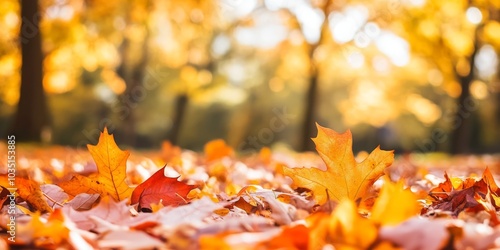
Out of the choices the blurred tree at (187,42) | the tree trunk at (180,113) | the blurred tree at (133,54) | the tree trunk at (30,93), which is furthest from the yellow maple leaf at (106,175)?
the tree trunk at (180,113)

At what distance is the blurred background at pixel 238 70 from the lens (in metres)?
13.7

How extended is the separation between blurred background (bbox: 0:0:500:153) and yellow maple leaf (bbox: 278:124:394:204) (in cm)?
754

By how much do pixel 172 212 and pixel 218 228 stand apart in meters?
0.18

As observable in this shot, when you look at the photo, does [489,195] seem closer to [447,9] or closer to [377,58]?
[447,9]

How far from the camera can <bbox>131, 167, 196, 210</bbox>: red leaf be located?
4.49 feet

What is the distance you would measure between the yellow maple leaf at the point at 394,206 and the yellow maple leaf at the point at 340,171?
431 mm

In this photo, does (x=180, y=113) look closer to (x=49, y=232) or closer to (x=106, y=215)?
(x=106, y=215)

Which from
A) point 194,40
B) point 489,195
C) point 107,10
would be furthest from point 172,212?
point 194,40

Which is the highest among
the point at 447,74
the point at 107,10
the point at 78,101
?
the point at 107,10

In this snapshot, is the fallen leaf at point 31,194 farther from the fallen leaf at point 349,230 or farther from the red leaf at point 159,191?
the fallen leaf at point 349,230

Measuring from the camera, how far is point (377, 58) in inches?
679

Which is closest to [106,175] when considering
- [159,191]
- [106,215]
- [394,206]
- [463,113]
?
[159,191]

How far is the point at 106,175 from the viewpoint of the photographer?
4.49 feet

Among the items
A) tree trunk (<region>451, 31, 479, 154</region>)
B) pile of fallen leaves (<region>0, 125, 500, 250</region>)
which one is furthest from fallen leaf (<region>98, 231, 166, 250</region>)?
tree trunk (<region>451, 31, 479, 154</region>)
